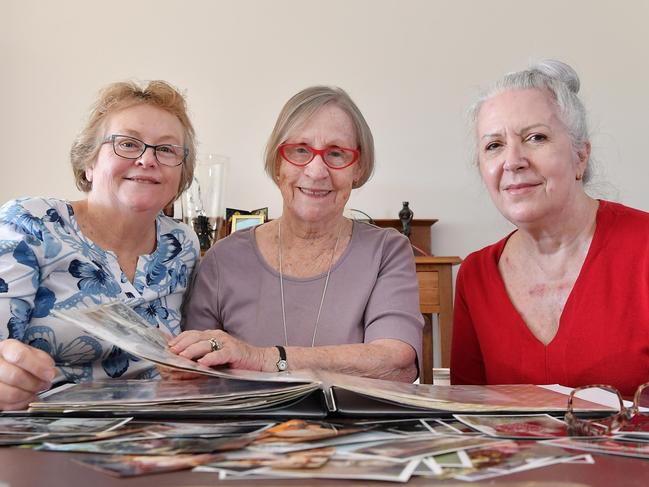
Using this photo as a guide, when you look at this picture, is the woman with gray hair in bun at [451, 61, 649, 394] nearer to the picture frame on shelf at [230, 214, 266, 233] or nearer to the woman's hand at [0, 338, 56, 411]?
the woman's hand at [0, 338, 56, 411]

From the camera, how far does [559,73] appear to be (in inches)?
50.4

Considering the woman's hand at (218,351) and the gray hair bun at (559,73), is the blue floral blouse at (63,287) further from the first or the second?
the gray hair bun at (559,73)

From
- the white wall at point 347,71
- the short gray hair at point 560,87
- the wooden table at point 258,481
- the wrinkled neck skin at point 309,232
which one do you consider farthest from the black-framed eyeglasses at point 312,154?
the white wall at point 347,71

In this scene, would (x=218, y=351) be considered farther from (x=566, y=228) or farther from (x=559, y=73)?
(x=559, y=73)

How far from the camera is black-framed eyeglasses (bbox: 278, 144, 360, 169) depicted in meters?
1.36

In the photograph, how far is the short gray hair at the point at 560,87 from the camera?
1249 mm

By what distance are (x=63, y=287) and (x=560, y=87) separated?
1038 mm

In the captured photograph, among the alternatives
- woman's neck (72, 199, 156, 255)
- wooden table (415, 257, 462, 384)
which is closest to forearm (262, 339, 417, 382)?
woman's neck (72, 199, 156, 255)

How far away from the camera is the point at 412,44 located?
2906 mm

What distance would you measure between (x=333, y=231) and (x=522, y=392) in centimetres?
71

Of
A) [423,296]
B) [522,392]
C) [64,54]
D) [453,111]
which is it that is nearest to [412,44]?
[453,111]

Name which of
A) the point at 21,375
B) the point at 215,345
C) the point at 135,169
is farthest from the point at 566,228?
the point at 21,375

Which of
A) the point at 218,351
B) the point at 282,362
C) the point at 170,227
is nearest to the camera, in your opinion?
the point at 218,351

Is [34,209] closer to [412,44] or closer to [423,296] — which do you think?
[423,296]
